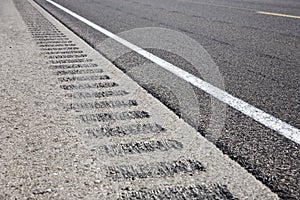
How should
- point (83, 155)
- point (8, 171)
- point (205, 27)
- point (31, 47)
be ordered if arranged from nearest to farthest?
point (8, 171)
point (83, 155)
point (31, 47)
point (205, 27)

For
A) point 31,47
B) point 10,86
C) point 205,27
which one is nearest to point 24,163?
point 10,86

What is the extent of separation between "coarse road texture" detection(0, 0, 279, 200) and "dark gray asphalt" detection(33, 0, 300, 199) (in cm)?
13

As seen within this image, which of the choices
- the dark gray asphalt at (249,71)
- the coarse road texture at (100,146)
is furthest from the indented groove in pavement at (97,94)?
the dark gray asphalt at (249,71)

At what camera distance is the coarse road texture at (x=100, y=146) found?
1.78 meters

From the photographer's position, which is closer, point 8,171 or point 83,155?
point 8,171

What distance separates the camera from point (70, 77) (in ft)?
11.8

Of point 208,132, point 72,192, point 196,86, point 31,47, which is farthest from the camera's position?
point 31,47

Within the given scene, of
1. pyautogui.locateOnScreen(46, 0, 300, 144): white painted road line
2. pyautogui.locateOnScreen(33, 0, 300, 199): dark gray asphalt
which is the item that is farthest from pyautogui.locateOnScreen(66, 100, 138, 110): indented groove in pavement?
pyautogui.locateOnScreen(46, 0, 300, 144): white painted road line

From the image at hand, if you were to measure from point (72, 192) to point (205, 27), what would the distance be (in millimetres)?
5468

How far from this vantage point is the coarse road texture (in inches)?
70.0

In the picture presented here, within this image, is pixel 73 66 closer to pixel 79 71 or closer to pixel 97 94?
pixel 79 71

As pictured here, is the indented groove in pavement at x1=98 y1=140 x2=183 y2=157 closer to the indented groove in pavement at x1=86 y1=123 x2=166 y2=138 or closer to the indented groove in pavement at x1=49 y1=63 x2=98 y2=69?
the indented groove in pavement at x1=86 y1=123 x2=166 y2=138

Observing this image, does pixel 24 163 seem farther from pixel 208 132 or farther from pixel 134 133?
pixel 208 132

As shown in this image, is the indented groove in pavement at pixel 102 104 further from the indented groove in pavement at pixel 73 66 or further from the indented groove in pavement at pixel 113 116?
the indented groove in pavement at pixel 73 66
